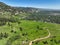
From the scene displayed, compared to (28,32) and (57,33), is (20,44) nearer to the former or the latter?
(28,32)

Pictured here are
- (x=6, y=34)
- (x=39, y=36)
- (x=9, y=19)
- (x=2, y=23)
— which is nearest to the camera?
(x=6, y=34)

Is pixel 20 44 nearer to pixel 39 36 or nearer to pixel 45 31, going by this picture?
pixel 39 36

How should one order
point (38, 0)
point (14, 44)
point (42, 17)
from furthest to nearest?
1. point (38, 0)
2. point (42, 17)
3. point (14, 44)

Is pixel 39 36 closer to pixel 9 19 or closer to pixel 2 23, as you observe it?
pixel 2 23

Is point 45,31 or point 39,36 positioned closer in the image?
point 39,36

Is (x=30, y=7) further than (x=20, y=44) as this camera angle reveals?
Yes

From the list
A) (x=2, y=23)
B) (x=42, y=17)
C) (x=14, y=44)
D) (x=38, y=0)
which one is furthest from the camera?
(x=38, y=0)

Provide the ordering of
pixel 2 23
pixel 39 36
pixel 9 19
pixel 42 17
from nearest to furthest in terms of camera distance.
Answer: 1. pixel 39 36
2. pixel 2 23
3. pixel 9 19
4. pixel 42 17

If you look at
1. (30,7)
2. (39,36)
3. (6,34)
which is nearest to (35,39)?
(39,36)

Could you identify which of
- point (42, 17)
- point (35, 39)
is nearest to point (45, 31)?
point (35, 39)
